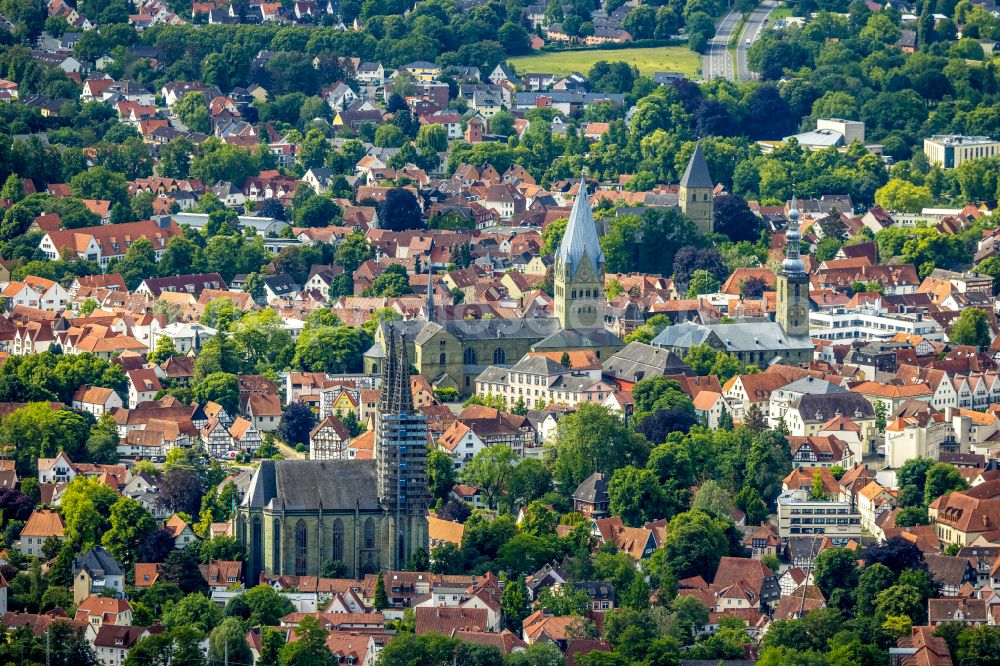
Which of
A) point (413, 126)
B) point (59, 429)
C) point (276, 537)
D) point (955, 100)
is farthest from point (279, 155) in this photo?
point (276, 537)

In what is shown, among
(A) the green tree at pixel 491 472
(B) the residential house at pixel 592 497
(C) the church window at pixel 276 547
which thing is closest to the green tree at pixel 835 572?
(B) the residential house at pixel 592 497

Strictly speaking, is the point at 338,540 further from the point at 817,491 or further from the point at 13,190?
the point at 13,190

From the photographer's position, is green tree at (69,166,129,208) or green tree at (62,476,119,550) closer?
green tree at (62,476,119,550)

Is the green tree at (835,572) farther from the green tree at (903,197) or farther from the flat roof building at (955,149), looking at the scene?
the flat roof building at (955,149)

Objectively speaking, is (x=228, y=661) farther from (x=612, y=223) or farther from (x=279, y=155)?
(x=279, y=155)

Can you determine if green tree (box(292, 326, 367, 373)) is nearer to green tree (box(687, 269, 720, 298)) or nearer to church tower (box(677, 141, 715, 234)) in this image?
green tree (box(687, 269, 720, 298))

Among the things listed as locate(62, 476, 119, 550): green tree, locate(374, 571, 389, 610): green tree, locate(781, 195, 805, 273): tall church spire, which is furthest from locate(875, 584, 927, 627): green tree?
locate(781, 195, 805, 273): tall church spire
